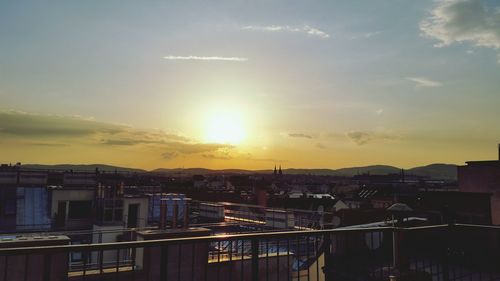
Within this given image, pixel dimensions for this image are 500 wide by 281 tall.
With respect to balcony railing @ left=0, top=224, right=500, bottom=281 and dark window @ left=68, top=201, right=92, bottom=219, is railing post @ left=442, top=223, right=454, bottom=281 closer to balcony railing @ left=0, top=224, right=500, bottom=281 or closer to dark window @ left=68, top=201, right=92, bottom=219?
balcony railing @ left=0, top=224, right=500, bottom=281

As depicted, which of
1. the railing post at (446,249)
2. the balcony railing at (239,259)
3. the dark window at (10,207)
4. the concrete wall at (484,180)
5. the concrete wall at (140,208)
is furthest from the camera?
the dark window at (10,207)

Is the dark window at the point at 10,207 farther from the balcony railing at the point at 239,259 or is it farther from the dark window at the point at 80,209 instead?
the balcony railing at the point at 239,259

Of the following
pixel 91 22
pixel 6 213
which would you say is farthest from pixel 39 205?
pixel 91 22

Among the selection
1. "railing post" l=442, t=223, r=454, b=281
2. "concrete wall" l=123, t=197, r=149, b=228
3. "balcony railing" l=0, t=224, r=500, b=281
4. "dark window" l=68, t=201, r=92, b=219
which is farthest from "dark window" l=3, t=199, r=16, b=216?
"railing post" l=442, t=223, r=454, b=281

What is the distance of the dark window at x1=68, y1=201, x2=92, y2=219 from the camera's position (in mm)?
22719

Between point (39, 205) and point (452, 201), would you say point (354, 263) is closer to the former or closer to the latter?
point (452, 201)

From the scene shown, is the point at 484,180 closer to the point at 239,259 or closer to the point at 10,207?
the point at 239,259

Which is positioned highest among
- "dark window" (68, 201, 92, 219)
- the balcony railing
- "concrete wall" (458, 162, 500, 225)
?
"concrete wall" (458, 162, 500, 225)

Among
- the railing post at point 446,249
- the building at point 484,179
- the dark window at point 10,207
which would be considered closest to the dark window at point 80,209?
the dark window at point 10,207

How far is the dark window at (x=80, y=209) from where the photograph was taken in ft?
74.5

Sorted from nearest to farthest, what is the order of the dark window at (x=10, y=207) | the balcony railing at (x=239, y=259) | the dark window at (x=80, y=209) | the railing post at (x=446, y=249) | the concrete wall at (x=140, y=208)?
the balcony railing at (x=239, y=259)
the railing post at (x=446, y=249)
the concrete wall at (x=140, y=208)
the dark window at (x=80, y=209)
the dark window at (x=10, y=207)

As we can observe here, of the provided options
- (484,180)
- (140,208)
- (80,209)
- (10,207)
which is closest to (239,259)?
(140,208)

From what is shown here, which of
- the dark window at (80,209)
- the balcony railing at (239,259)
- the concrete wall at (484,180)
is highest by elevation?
the concrete wall at (484,180)

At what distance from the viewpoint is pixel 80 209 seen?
75.0ft
